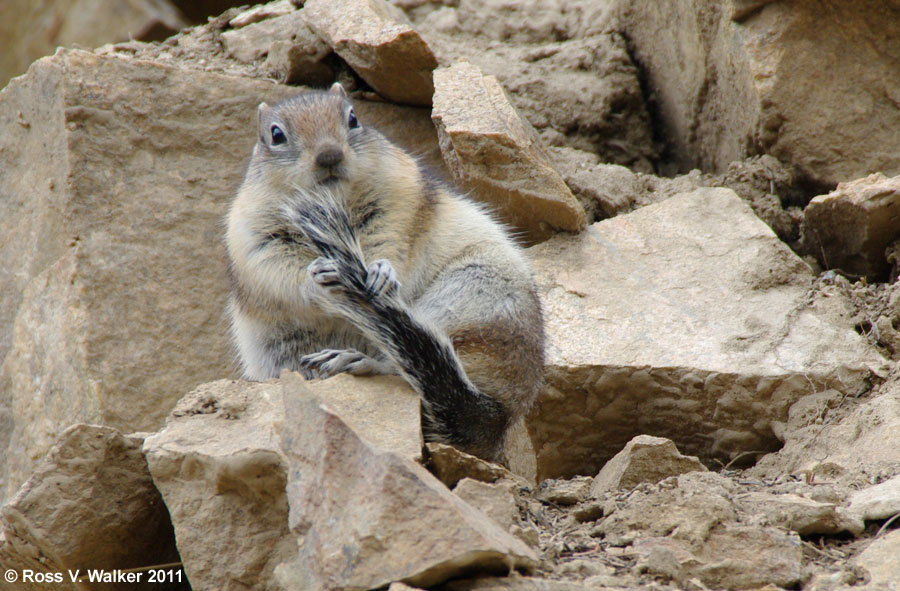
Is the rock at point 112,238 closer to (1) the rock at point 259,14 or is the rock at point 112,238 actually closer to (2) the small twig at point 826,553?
(1) the rock at point 259,14

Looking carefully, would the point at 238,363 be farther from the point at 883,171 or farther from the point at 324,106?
the point at 883,171

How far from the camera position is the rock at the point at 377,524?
119 inches

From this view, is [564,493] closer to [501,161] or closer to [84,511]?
[84,511]

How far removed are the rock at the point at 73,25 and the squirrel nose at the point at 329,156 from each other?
16.2 ft

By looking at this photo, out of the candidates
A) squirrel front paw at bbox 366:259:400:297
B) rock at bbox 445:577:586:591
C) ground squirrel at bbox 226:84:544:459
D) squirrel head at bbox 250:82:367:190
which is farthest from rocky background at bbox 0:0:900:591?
squirrel head at bbox 250:82:367:190

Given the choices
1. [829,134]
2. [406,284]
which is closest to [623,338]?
[406,284]

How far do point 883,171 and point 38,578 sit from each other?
5685 millimetres

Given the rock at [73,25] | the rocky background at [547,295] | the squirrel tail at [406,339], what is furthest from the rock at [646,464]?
the rock at [73,25]

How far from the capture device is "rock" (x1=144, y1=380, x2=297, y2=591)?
12.7 feet

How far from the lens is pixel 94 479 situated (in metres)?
4.26

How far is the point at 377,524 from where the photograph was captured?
10.1 feet

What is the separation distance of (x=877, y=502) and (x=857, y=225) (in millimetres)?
2555

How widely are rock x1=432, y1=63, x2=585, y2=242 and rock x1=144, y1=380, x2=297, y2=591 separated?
8.94 ft

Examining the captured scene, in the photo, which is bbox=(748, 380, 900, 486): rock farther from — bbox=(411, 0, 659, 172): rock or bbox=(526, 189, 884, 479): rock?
bbox=(411, 0, 659, 172): rock
